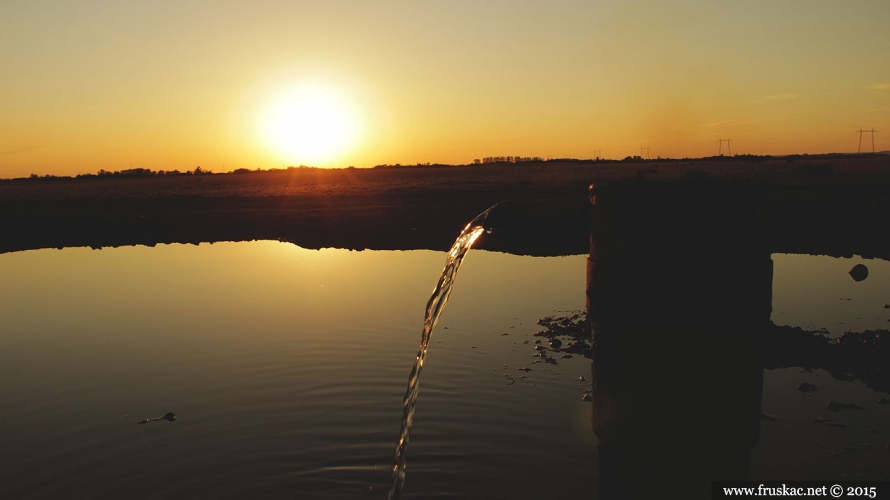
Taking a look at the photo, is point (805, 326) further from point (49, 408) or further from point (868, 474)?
point (49, 408)

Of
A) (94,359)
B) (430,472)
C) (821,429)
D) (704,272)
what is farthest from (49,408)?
(821,429)

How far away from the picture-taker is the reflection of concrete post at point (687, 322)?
124 inches

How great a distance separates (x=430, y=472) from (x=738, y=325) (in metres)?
3.22

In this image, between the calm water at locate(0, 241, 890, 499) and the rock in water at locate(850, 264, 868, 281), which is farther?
the rock in water at locate(850, 264, 868, 281)

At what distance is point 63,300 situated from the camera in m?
13.7

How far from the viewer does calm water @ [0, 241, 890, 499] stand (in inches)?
221

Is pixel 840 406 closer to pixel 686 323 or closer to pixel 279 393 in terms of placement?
pixel 686 323

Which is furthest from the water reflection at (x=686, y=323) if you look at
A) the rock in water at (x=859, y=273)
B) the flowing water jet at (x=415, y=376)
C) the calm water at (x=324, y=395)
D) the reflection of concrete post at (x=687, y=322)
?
the rock in water at (x=859, y=273)

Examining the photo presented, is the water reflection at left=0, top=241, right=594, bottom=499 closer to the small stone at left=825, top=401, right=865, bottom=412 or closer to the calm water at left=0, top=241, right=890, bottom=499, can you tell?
the calm water at left=0, top=241, right=890, bottom=499

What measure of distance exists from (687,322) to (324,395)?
202 inches

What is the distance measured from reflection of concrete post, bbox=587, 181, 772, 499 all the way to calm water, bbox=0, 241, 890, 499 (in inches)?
83.4

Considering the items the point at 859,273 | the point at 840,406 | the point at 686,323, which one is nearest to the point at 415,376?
the point at 686,323

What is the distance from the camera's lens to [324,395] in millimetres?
7516

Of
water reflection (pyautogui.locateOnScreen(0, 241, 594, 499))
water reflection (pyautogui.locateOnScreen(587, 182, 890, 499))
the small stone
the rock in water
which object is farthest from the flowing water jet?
the rock in water
